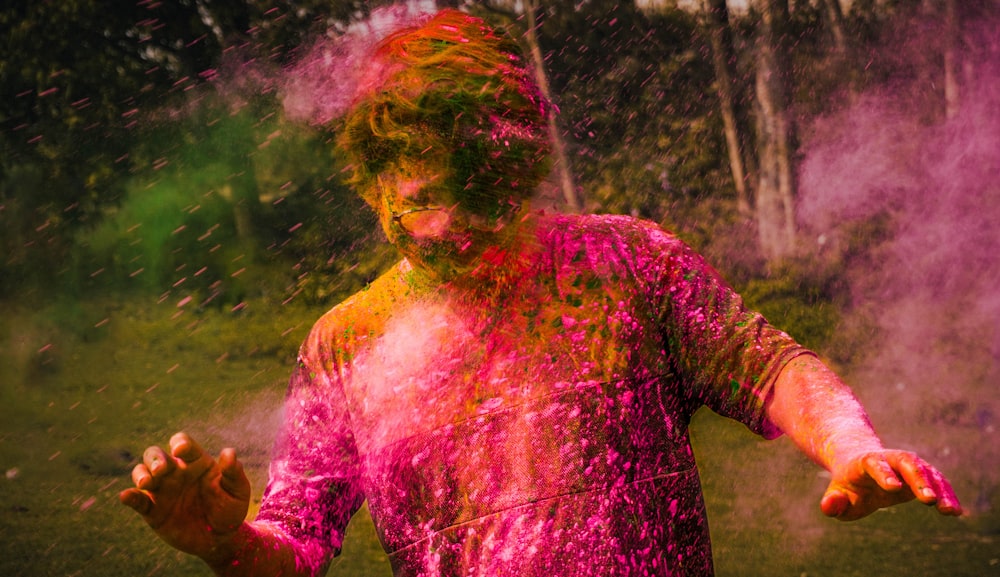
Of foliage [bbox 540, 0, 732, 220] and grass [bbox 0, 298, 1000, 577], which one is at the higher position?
foliage [bbox 540, 0, 732, 220]

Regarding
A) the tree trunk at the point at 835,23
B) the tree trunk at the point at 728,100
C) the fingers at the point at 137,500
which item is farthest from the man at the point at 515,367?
the tree trunk at the point at 835,23

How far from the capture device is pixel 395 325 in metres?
1.00

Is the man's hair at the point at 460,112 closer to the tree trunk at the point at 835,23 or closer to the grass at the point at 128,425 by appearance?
the grass at the point at 128,425

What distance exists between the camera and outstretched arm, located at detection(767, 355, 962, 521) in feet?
2.36

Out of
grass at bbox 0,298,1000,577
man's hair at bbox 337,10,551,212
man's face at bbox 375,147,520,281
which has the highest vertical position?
man's hair at bbox 337,10,551,212

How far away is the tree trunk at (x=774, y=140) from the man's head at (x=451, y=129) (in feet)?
3.53

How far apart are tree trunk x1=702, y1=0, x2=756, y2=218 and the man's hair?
40.3 inches

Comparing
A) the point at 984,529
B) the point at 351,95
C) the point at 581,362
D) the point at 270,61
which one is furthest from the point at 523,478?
the point at 984,529

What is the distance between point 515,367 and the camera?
933 millimetres

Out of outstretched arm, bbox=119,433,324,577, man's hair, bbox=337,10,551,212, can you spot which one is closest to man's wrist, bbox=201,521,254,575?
outstretched arm, bbox=119,433,324,577

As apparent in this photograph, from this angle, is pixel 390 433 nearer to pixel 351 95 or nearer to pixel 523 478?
pixel 523 478

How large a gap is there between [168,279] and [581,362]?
1263 mm

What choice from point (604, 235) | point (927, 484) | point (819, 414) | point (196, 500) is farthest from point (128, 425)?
point (927, 484)

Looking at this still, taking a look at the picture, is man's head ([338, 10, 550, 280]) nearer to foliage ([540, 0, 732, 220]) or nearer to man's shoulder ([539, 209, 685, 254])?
man's shoulder ([539, 209, 685, 254])
